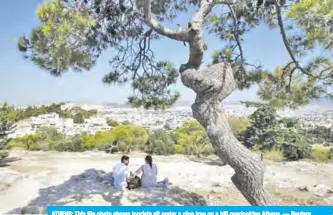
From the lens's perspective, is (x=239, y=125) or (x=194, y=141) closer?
(x=194, y=141)

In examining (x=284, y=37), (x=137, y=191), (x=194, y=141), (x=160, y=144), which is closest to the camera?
(x=284, y=37)

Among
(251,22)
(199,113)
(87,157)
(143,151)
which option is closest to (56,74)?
(199,113)

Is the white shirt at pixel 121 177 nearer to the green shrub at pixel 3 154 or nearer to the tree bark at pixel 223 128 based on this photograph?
the tree bark at pixel 223 128

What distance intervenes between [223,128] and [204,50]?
2.70 ft

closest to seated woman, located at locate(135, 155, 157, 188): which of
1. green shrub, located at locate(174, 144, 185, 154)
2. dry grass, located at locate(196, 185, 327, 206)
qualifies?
dry grass, located at locate(196, 185, 327, 206)

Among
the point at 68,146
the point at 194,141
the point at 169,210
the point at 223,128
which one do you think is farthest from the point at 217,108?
the point at 68,146

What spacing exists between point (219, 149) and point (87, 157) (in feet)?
20.2

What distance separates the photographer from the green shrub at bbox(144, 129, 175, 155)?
415 inches

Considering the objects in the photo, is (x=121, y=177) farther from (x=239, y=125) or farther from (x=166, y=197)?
(x=239, y=125)

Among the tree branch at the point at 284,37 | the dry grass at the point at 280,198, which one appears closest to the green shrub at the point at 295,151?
the dry grass at the point at 280,198

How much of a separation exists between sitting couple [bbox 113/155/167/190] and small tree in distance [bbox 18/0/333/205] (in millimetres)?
1157

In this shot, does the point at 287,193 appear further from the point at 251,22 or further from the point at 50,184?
the point at 50,184

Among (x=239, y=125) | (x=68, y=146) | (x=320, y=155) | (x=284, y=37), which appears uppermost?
(x=284, y=37)

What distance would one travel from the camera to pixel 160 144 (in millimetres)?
10656
